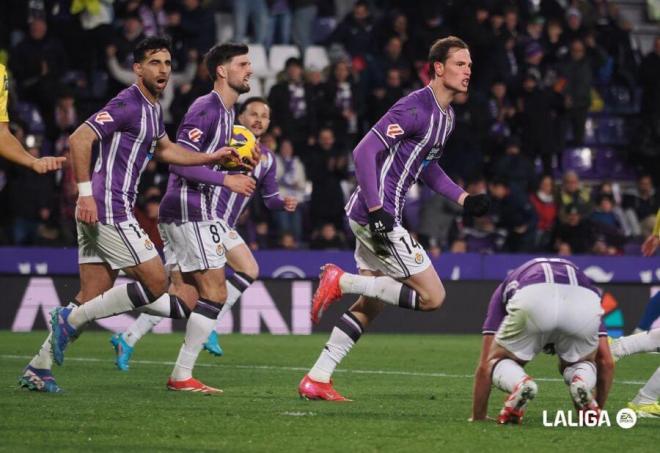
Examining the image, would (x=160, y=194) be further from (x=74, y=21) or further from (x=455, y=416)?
(x=455, y=416)

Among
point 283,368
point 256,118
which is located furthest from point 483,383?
point 256,118

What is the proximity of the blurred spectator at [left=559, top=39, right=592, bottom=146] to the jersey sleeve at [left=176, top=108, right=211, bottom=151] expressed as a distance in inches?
476

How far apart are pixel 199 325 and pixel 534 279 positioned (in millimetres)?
3176

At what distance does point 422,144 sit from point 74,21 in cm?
1164

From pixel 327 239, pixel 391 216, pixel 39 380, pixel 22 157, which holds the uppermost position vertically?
pixel 22 157

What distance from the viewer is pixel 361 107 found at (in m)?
20.5

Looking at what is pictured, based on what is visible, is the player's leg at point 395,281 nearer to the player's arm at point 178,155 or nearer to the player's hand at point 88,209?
the player's arm at point 178,155

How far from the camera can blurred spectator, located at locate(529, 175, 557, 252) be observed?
19375 millimetres

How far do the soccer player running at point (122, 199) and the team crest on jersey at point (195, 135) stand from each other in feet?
1.44

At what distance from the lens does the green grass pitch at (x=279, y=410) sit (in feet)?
22.9

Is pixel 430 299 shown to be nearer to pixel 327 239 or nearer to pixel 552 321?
pixel 552 321

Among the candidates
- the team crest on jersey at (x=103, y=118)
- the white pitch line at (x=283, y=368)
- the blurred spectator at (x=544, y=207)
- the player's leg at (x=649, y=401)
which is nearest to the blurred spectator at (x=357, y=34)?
the blurred spectator at (x=544, y=207)

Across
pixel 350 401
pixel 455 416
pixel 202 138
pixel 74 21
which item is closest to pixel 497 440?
pixel 455 416

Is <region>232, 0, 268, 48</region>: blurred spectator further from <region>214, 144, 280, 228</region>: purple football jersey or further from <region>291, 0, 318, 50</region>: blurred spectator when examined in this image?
<region>214, 144, 280, 228</region>: purple football jersey
